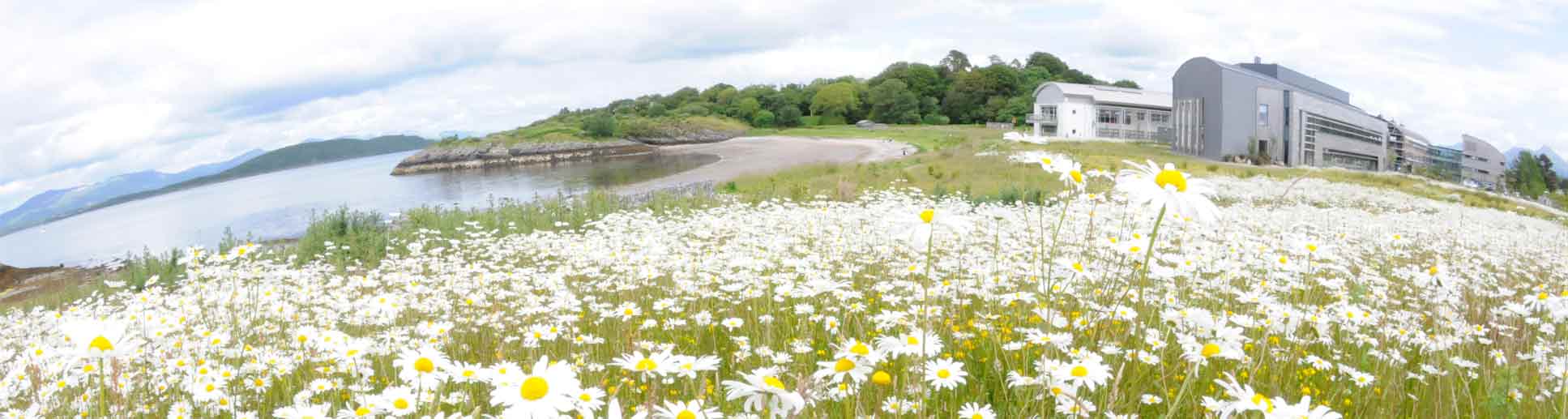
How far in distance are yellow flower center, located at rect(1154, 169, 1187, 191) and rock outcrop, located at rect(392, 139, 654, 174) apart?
64.6m

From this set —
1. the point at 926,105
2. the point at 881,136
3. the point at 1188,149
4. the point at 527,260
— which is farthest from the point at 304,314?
the point at 926,105

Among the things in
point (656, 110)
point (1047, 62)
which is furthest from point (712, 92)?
point (1047, 62)

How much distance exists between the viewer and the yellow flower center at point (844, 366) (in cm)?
182

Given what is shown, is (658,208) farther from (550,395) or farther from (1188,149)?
(1188,149)

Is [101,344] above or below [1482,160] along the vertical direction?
above

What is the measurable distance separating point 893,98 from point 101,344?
318ft

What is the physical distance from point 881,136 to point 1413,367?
208 feet

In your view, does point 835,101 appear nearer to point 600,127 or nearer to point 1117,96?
point 600,127

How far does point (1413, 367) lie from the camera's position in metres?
4.07

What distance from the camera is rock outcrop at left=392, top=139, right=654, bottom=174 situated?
64812 mm

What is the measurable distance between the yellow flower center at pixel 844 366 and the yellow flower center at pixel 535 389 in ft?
2.13

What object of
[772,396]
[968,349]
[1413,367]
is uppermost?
[772,396]

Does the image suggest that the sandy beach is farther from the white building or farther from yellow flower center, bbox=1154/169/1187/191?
yellow flower center, bbox=1154/169/1187/191

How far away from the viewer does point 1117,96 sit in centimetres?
5591
